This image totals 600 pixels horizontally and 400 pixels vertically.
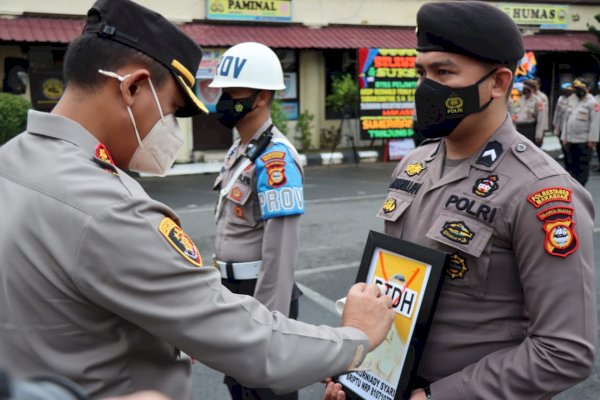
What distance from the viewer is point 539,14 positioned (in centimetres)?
1877

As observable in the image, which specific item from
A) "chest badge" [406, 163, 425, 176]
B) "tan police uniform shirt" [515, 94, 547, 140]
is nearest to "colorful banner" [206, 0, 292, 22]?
"tan police uniform shirt" [515, 94, 547, 140]

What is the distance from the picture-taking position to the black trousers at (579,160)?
36.7 ft

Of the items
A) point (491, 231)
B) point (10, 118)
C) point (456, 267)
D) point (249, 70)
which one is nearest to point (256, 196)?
point (249, 70)

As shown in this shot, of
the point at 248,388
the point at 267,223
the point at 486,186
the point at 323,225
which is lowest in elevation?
the point at 323,225

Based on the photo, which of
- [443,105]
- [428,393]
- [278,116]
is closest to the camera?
[428,393]

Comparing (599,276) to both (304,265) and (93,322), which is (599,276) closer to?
(304,265)

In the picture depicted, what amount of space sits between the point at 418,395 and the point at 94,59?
4.26ft

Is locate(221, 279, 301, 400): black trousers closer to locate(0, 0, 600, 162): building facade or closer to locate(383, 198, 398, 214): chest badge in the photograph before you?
locate(383, 198, 398, 214): chest badge

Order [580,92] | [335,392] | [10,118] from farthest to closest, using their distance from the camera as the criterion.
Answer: [580,92], [10,118], [335,392]

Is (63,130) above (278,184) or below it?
above

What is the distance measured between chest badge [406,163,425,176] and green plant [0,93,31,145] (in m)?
8.21

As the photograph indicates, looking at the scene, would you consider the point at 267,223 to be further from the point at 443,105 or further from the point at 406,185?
the point at 443,105

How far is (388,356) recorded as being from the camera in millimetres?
1853

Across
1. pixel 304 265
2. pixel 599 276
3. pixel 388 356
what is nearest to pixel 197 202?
pixel 304 265
